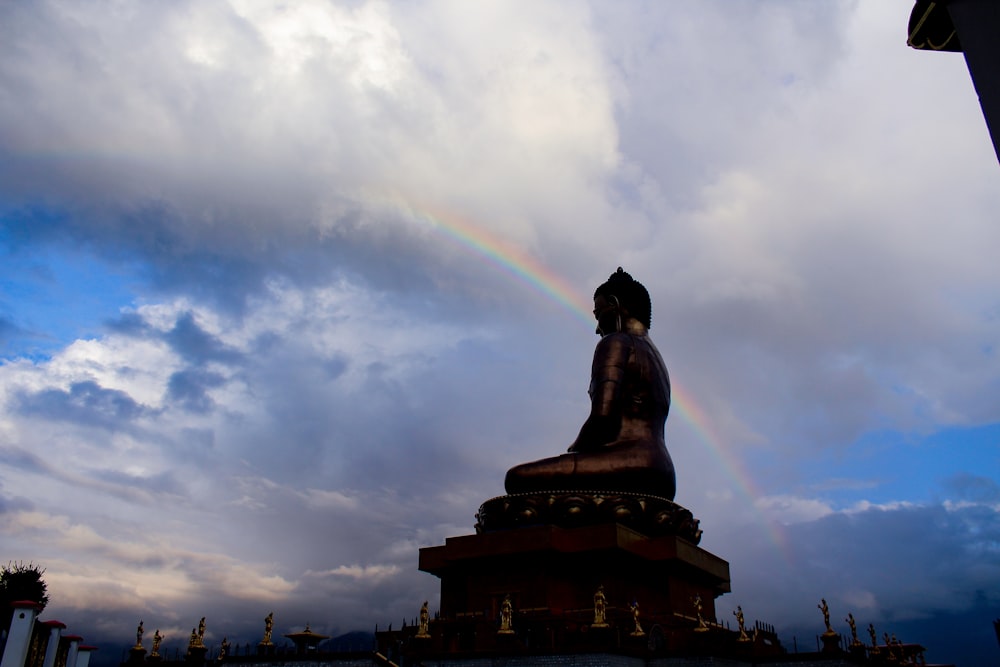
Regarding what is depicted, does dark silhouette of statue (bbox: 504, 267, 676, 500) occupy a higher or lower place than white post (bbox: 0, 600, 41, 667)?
higher

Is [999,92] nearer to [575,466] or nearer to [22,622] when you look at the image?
[575,466]

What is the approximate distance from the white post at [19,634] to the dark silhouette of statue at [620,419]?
916 cm

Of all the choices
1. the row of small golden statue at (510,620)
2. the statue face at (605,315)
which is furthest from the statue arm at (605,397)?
the row of small golden statue at (510,620)

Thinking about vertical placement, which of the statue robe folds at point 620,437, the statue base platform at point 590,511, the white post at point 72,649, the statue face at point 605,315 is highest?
the statue face at point 605,315

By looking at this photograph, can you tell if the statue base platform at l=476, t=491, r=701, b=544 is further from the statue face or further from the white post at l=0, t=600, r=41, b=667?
the white post at l=0, t=600, r=41, b=667

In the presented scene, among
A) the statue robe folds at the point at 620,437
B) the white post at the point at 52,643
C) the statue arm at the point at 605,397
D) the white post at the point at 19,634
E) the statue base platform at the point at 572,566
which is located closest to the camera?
the white post at the point at 19,634

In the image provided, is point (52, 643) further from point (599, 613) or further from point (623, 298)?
point (623, 298)

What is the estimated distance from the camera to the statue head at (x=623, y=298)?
69.1 feet

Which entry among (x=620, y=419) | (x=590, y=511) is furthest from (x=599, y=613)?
(x=620, y=419)

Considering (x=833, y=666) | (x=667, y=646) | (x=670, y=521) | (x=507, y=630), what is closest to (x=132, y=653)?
(x=507, y=630)

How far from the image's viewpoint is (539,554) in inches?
610

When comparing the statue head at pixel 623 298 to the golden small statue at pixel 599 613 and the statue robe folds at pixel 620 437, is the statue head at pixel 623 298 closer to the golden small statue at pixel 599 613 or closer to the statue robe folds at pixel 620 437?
the statue robe folds at pixel 620 437

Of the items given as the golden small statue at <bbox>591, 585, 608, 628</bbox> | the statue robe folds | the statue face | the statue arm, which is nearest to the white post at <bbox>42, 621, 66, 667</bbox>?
the statue robe folds

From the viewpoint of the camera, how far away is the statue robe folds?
55.8ft
